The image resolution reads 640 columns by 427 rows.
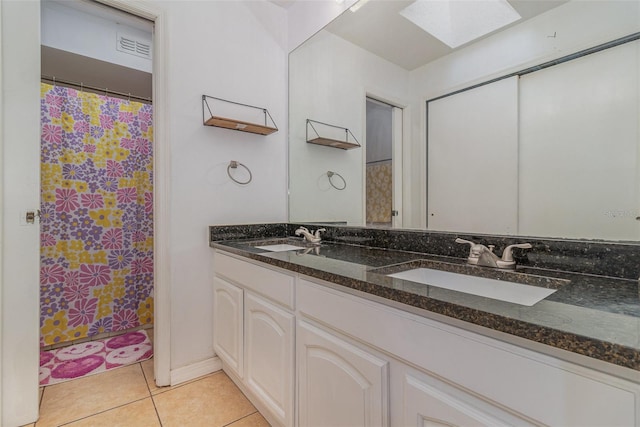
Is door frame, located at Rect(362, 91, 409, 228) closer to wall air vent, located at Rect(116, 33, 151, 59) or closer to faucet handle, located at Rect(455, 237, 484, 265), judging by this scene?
faucet handle, located at Rect(455, 237, 484, 265)

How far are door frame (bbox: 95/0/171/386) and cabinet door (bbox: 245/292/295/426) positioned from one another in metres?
0.57

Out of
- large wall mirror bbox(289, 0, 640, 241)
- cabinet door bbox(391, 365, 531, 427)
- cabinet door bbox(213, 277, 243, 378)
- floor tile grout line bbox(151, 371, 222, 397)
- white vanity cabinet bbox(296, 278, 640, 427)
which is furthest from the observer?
floor tile grout line bbox(151, 371, 222, 397)

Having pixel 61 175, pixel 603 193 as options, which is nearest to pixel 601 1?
pixel 603 193

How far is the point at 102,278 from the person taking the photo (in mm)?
2354

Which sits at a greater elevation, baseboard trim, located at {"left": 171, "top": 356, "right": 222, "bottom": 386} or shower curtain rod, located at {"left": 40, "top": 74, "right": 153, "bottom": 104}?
shower curtain rod, located at {"left": 40, "top": 74, "right": 153, "bottom": 104}

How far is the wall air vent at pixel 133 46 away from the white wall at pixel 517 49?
2.20m

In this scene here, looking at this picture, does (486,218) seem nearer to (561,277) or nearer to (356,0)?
(561,277)

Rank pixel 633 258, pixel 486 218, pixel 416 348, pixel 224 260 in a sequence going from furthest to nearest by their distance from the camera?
pixel 224 260 → pixel 486 218 → pixel 633 258 → pixel 416 348

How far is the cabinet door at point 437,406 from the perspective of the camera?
61 cm

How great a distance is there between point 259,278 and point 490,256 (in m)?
0.93

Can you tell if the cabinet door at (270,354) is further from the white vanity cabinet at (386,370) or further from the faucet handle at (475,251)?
the faucet handle at (475,251)

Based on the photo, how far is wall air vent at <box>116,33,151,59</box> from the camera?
2.38 meters

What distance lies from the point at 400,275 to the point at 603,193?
70cm

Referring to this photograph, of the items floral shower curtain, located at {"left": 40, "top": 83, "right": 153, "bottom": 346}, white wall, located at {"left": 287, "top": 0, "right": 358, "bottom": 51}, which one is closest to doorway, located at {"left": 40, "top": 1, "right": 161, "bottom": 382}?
floral shower curtain, located at {"left": 40, "top": 83, "right": 153, "bottom": 346}
